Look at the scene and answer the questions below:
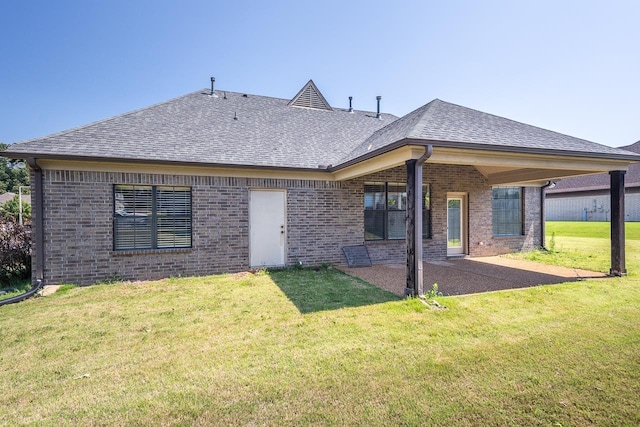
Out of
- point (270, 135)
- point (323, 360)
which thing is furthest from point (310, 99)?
point (323, 360)

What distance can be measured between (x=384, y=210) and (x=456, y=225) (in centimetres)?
312

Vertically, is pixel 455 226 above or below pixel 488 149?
below

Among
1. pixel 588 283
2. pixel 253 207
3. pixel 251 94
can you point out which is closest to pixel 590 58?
pixel 588 283

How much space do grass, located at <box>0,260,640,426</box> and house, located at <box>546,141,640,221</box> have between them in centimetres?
2641

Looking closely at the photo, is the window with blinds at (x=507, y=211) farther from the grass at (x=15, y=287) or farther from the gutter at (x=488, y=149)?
the grass at (x=15, y=287)

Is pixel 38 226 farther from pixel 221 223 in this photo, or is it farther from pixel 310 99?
pixel 310 99

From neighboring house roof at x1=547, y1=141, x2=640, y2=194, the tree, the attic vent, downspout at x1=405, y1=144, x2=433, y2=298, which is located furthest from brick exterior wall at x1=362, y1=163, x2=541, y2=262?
the tree

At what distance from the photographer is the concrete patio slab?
6.63 metres

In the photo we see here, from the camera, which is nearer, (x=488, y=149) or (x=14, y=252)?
(x=488, y=149)

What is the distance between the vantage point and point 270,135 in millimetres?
9688

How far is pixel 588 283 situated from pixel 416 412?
258 inches

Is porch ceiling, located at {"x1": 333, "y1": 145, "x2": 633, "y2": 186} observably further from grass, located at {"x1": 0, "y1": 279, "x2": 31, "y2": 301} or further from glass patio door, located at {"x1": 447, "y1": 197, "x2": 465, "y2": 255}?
grass, located at {"x1": 0, "y1": 279, "x2": 31, "y2": 301}

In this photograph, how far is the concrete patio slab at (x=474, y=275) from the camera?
6.63 meters

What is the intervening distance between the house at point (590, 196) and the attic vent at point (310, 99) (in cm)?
2409
